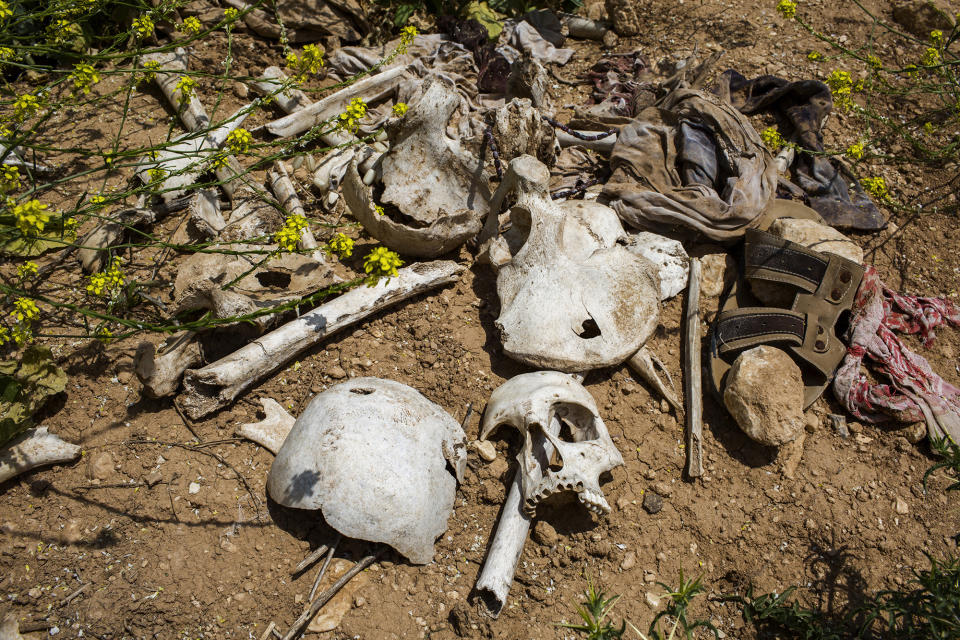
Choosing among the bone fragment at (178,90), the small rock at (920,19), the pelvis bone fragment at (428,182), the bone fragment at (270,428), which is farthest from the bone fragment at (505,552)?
the small rock at (920,19)

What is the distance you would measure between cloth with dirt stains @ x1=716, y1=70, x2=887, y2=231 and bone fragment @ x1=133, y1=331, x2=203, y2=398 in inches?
167

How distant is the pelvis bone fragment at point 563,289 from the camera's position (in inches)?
134

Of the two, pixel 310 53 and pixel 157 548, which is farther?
pixel 310 53

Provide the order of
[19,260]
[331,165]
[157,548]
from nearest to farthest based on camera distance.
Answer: [157,548] < [19,260] < [331,165]

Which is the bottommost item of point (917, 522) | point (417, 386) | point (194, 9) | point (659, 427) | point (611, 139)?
point (917, 522)

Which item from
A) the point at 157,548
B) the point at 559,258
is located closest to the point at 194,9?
the point at 559,258

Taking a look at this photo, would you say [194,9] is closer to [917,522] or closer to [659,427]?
[659,427]

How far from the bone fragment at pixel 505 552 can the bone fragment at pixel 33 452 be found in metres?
2.13

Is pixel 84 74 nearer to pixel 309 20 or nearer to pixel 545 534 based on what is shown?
pixel 309 20

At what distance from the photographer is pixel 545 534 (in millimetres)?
3018

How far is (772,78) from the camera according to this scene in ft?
16.1

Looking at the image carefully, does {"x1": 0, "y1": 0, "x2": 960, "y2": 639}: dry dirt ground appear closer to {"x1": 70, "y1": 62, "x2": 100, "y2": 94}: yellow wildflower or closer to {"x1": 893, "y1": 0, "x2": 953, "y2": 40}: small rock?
{"x1": 70, "y1": 62, "x2": 100, "y2": 94}: yellow wildflower

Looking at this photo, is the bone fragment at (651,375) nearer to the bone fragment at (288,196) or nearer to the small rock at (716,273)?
the small rock at (716,273)

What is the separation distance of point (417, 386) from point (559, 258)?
1.13 m
